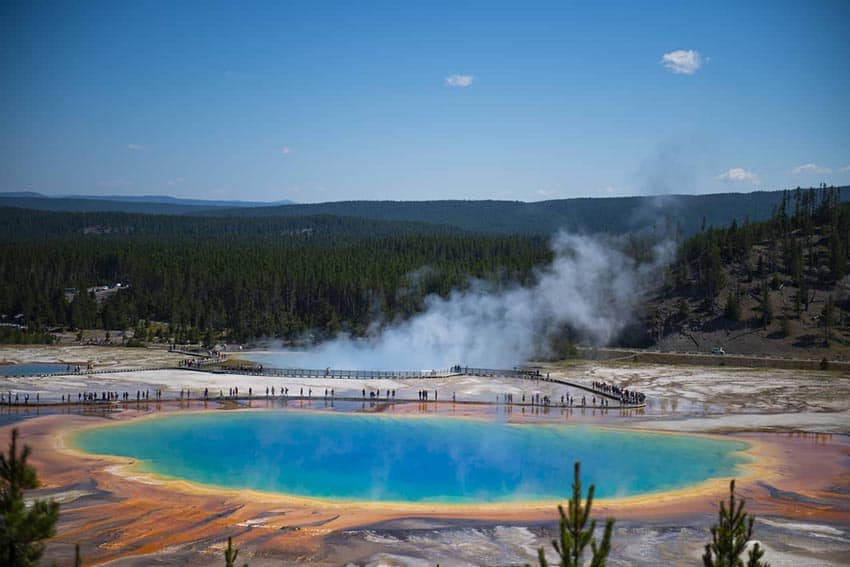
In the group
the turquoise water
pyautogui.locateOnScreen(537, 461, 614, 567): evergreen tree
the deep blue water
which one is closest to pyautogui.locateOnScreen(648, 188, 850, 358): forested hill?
the turquoise water

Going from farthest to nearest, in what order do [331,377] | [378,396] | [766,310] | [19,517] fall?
[766,310] < [331,377] < [378,396] < [19,517]

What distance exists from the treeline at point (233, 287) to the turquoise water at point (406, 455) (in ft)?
99.9

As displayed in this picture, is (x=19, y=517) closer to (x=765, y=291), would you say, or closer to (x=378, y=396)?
(x=378, y=396)

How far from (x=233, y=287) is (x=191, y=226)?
118 meters

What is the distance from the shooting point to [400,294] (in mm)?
72438

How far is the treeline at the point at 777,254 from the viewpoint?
69812 mm

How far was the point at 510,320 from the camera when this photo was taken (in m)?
66.4

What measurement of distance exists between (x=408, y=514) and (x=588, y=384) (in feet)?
91.3

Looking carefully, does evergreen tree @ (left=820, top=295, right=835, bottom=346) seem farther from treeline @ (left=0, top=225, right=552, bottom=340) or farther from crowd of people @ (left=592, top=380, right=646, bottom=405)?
treeline @ (left=0, top=225, right=552, bottom=340)

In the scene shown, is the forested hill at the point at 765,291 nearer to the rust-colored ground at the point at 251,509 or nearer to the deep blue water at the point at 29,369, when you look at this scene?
the rust-colored ground at the point at 251,509

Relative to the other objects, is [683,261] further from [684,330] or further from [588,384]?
[588,384]

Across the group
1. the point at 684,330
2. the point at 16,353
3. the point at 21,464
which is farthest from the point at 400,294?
the point at 21,464

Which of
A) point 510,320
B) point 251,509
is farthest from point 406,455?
point 510,320

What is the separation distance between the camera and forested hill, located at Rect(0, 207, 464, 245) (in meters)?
174
